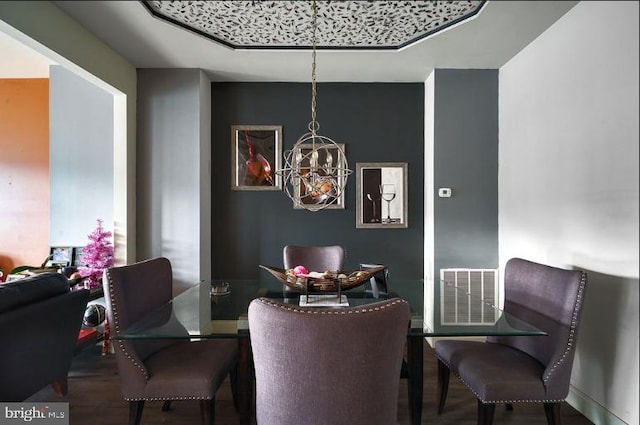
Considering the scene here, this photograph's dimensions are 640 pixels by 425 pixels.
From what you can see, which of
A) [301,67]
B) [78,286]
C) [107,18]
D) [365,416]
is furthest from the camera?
[301,67]

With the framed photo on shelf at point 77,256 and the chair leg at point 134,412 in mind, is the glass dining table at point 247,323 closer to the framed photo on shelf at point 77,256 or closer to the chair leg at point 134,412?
the chair leg at point 134,412

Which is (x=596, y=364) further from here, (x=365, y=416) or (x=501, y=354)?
(x=365, y=416)

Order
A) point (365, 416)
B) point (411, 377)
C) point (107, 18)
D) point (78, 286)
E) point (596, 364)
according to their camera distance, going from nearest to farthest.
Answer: point (365, 416)
point (411, 377)
point (596, 364)
point (107, 18)
point (78, 286)

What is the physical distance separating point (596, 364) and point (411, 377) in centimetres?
115

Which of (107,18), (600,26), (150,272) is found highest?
(107,18)

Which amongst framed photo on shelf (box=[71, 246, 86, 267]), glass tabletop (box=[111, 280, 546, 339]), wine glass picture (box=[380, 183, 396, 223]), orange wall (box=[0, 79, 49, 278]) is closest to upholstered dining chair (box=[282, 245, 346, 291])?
glass tabletop (box=[111, 280, 546, 339])

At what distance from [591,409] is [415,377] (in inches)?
46.4

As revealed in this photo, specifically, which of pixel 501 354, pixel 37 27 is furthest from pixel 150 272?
pixel 501 354

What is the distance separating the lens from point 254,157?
3.24 metres

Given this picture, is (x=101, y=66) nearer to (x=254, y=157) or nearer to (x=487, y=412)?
(x=254, y=157)

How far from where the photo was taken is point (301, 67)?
2.88m

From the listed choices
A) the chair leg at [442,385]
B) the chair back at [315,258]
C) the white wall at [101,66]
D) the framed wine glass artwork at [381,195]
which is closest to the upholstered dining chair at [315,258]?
the chair back at [315,258]

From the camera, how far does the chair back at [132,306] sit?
1.46m

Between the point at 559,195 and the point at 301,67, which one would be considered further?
the point at 301,67
